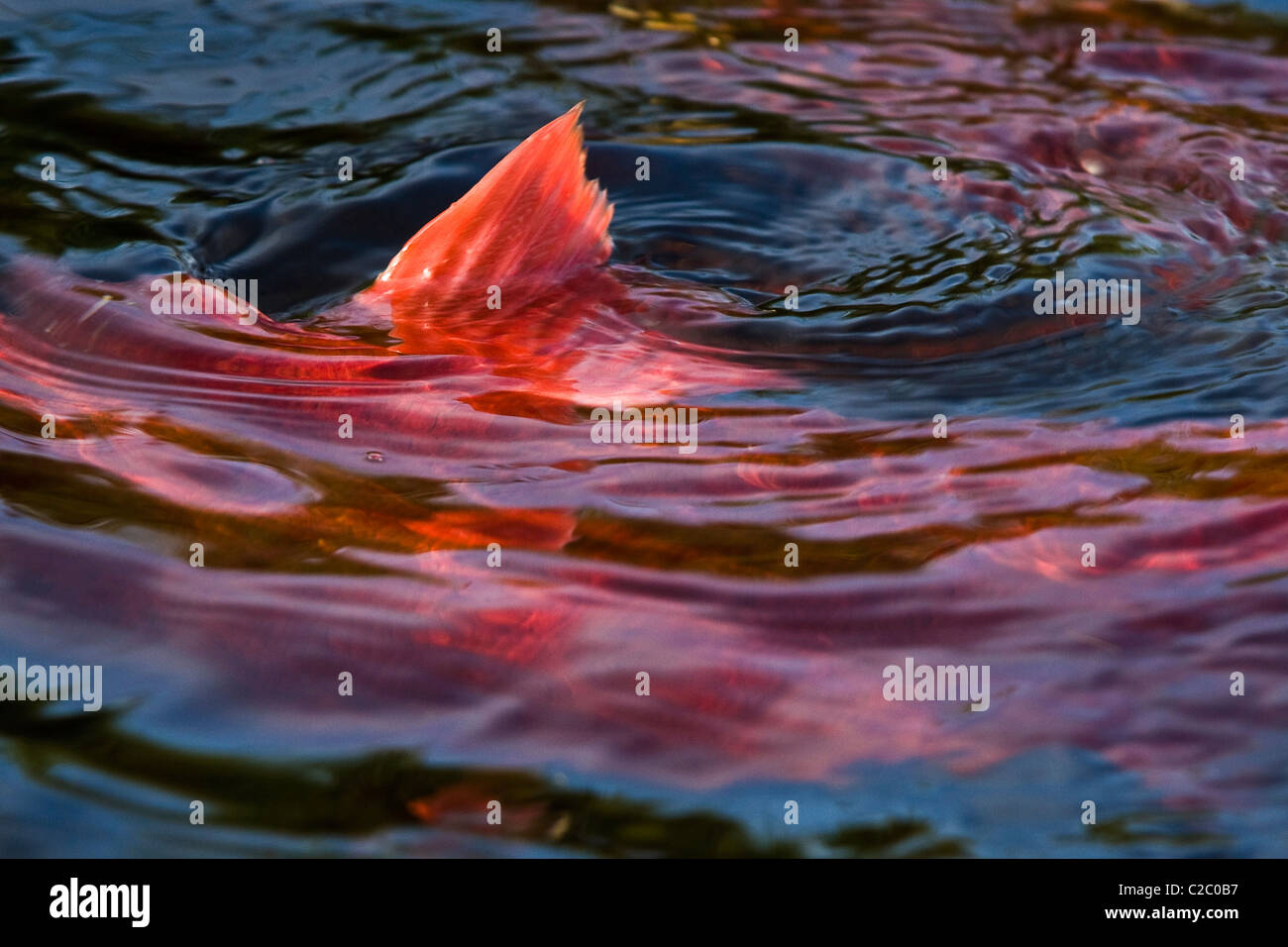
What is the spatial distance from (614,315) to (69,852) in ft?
5.59

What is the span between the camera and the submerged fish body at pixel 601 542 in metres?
1.99

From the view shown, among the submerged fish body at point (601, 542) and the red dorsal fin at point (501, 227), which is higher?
the red dorsal fin at point (501, 227)

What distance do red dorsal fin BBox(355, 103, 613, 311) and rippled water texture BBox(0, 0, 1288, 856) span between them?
0.24ft

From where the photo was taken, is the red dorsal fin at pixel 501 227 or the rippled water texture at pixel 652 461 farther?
the red dorsal fin at pixel 501 227

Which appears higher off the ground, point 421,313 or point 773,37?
point 773,37

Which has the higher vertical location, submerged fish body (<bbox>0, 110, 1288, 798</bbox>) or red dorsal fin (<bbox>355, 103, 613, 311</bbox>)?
red dorsal fin (<bbox>355, 103, 613, 311</bbox>)

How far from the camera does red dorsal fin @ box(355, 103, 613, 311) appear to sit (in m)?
3.00

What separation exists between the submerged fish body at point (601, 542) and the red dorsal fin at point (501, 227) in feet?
0.09

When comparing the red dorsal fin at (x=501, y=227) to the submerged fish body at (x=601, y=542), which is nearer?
the submerged fish body at (x=601, y=542)

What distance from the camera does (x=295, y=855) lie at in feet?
5.82

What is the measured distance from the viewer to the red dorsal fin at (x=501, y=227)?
9.83ft
